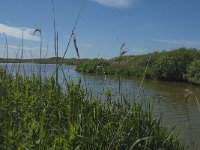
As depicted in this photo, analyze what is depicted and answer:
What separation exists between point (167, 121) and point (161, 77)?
24.8 metres

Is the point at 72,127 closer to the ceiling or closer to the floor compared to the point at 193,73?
closer to the ceiling

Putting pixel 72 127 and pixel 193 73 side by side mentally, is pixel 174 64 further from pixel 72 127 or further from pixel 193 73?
pixel 72 127

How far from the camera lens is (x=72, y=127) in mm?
4234

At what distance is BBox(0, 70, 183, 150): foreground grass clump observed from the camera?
13.2 ft

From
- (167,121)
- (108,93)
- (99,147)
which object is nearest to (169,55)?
(167,121)

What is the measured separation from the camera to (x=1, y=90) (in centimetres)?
573

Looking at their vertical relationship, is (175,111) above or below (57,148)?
below

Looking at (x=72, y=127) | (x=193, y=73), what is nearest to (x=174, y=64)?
(x=193, y=73)

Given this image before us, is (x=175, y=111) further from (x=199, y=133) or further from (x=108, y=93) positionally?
(x=108, y=93)

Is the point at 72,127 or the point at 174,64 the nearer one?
the point at 72,127

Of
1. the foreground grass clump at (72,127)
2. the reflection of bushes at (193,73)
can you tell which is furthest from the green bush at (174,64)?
the foreground grass clump at (72,127)

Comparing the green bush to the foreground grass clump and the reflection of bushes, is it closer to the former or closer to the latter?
the reflection of bushes

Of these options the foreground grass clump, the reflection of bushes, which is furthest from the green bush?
the foreground grass clump

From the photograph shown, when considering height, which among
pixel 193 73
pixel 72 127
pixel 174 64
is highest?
pixel 174 64
